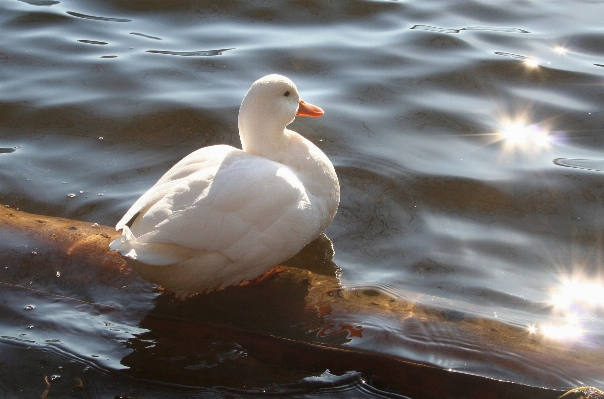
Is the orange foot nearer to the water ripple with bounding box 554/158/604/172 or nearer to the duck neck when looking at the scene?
the duck neck

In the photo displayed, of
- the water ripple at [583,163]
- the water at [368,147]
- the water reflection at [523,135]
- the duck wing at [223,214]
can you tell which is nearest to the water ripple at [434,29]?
the water at [368,147]

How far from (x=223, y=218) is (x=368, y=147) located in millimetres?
2329

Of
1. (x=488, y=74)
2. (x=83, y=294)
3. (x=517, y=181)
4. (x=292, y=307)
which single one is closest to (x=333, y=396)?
(x=292, y=307)

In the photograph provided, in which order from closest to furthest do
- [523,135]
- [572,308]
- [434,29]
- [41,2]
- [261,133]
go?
[572,308] → [261,133] → [523,135] → [434,29] → [41,2]

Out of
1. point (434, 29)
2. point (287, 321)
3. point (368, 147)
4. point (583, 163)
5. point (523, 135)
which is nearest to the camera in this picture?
point (287, 321)

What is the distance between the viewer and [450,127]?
6.29m

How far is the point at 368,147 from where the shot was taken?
596 centimetres

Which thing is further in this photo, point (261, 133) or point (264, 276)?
point (261, 133)

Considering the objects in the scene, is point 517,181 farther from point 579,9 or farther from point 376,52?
point 579,9

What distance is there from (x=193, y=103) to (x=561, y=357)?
4.11m

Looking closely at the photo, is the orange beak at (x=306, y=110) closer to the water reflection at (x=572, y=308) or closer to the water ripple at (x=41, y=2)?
the water reflection at (x=572, y=308)

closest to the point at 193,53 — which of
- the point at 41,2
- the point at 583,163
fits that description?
the point at 41,2

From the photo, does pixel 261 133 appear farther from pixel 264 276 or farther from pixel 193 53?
pixel 193 53

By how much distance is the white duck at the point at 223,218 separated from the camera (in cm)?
381
